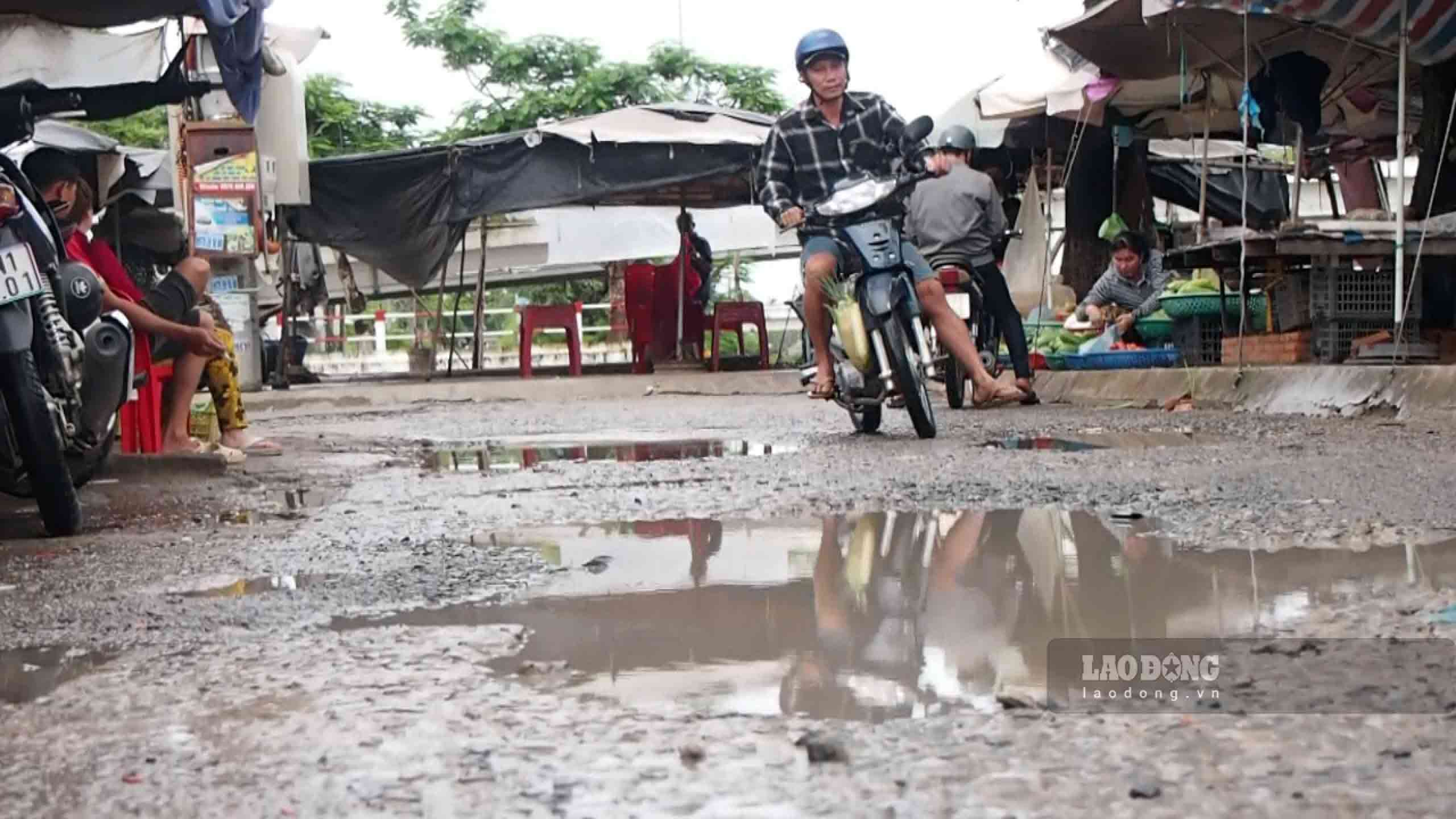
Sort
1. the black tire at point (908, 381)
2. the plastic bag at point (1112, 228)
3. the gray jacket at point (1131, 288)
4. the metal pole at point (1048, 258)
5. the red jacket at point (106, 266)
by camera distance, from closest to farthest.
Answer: the red jacket at point (106, 266) < the black tire at point (908, 381) < the gray jacket at point (1131, 288) < the metal pole at point (1048, 258) < the plastic bag at point (1112, 228)

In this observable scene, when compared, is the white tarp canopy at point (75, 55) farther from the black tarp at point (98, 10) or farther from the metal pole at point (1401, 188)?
the metal pole at point (1401, 188)

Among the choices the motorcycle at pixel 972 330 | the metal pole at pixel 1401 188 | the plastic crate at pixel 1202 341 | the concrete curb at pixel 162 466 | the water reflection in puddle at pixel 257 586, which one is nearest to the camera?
the water reflection in puddle at pixel 257 586

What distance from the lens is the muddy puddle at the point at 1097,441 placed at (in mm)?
6129

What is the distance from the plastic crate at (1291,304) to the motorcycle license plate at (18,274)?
7.24 m

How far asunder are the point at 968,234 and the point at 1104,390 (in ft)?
5.07

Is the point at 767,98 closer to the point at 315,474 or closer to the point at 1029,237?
the point at 1029,237

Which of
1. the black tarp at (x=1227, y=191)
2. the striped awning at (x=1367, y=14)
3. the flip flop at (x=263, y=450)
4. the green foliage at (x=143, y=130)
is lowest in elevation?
the flip flop at (x=263, y=450)

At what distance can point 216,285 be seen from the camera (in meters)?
15.5

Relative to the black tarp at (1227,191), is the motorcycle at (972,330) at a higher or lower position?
lower

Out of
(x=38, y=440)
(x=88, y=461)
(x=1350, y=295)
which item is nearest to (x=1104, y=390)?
(x=1350, y=295)

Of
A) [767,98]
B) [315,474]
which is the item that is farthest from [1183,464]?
[767,98]

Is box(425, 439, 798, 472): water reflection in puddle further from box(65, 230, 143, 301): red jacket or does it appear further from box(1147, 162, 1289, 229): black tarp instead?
box(1147, 162, 1289, 229): black tarp

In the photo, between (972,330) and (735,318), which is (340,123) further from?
(972,330)

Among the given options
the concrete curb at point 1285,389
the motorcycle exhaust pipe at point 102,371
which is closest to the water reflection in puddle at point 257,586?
the motorcycle exhaust pipe at point 102,371
